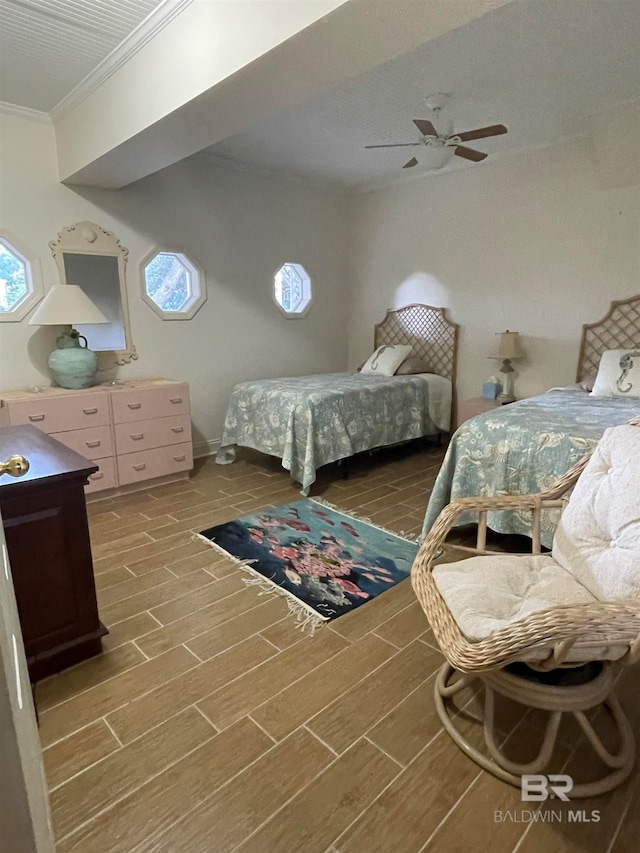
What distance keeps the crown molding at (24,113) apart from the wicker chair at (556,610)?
3.58 meters

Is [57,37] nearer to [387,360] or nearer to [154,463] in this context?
[154,463]

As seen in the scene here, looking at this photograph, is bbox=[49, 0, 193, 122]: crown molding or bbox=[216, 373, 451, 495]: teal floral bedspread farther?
bbox=[216, 373, 451, 495]: teal floral bedspread

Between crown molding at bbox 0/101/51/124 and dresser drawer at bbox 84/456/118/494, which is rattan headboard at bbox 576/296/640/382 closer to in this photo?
dresser drawer at bbox 84/456/118/494

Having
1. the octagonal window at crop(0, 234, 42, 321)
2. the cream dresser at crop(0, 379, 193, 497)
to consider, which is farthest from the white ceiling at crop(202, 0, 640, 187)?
the cream dresser at crop(0, 379, 193, 497)

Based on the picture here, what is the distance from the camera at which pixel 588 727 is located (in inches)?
53.6

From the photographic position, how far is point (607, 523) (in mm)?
1527

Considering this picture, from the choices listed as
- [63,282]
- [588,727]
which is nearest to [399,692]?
[588,727]

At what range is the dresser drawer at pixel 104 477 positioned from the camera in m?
3.31

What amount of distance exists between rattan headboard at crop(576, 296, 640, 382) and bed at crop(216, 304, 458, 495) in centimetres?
115

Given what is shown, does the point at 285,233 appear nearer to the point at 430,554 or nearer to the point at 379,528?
the point at 379,528

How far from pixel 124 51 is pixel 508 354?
10.8ft

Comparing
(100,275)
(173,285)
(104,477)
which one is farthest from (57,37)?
(104,477)

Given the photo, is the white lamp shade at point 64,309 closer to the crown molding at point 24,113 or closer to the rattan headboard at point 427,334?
the crown molding at point 24,113

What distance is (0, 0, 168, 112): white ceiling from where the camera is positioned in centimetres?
206
